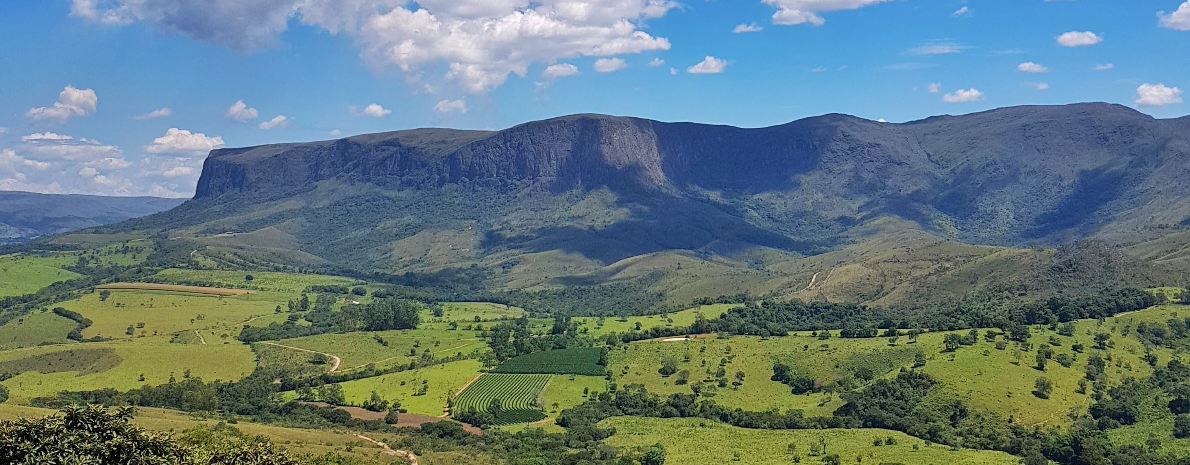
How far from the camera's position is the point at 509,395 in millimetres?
138000

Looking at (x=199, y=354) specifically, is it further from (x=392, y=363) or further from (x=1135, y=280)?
(x=1135, y=280)

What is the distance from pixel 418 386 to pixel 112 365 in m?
51.8

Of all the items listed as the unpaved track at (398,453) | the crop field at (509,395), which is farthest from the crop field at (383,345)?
the unpaved track at (398,453)

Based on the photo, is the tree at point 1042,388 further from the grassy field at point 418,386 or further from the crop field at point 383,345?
the crop field at point 383,345

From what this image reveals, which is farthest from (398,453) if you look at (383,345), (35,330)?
(35,330)

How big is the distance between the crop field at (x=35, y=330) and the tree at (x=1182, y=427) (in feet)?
607

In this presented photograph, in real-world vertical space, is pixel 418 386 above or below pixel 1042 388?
below

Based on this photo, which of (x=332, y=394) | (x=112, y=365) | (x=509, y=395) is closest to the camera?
(x=332, y=394)

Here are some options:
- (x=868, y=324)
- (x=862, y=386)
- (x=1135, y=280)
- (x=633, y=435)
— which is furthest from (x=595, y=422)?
(x=1135, y=280)

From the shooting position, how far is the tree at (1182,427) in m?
101

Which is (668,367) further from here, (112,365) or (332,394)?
(112,365)

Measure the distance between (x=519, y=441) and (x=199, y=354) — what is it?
250ft

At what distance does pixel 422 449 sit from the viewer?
100m

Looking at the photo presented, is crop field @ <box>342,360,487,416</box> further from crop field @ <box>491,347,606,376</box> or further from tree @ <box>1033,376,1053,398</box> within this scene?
tree @ <box>1033,376,1053,398</box>
